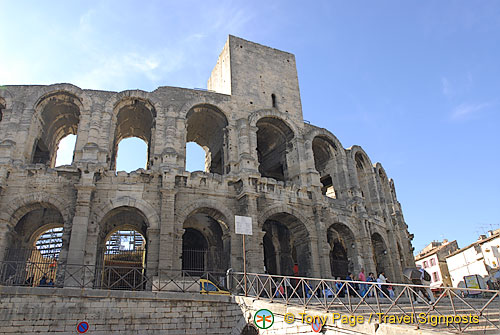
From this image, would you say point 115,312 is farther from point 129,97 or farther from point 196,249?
point 129,97

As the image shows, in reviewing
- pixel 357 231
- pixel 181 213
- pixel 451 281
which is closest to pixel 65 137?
pixel 181 213

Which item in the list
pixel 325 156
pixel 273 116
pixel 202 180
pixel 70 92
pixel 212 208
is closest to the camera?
pixel 212 208

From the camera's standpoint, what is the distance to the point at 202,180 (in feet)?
55.4

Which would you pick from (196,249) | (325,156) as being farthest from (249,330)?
(325,156)

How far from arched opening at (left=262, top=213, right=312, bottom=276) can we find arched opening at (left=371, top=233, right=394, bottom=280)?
203 inches

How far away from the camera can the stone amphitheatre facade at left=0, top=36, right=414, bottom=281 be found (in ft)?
50.0

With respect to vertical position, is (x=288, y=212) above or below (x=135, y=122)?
below

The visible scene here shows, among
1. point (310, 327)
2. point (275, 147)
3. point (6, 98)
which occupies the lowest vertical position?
point (310, 327)

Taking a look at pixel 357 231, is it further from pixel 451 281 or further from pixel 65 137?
pixel 451 281

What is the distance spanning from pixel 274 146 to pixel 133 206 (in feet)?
30.9

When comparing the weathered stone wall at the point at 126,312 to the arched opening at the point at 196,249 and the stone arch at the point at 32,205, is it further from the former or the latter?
the arched opening at the point at 196,249

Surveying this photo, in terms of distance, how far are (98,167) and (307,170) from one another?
979 centimetres

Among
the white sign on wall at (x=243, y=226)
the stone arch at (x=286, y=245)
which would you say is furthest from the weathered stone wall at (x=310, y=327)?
the stone arch at (x=286, y=245)

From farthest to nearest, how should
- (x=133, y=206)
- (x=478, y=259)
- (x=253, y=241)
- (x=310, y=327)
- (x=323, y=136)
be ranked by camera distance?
(x=478, y=259) → (x=323, y=136) → (x=253, y=241) → (x=133, y=206) → (x=310, y=327)
